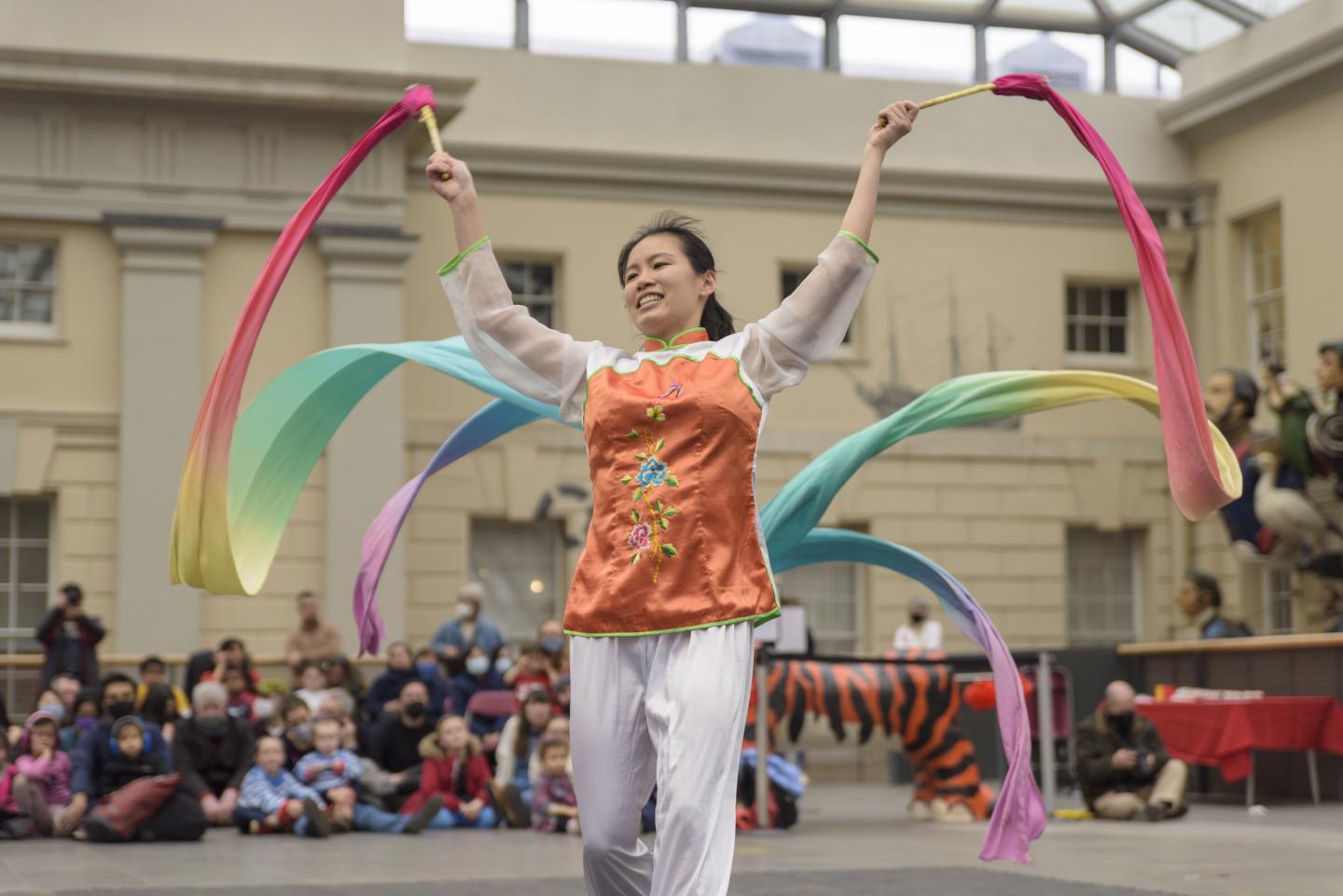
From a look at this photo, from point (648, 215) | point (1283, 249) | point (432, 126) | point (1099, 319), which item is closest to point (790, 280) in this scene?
point (648, 215)

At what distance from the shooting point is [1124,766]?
47.0 feet

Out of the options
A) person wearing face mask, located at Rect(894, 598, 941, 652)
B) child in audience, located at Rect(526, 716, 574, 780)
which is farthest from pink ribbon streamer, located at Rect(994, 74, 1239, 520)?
person wearing face mask, located at Rect(894, 598, 941, 652)

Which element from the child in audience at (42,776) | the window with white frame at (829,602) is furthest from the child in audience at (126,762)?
the window with white frame at (829,602)

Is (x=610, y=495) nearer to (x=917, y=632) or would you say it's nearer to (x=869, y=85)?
(x=917, y=632)

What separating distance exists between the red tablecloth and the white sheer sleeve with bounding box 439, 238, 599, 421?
11447 millimetres

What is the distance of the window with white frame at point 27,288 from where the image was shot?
752 inches

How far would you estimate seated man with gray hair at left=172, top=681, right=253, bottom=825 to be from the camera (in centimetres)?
1318

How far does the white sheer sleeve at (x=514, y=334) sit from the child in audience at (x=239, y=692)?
31.8ft

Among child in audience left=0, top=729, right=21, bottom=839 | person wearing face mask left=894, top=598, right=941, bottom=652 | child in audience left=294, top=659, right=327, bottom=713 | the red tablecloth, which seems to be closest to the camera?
child in audience left=0, top=729, right=21, bottom=839

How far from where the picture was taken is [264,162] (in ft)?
63.7

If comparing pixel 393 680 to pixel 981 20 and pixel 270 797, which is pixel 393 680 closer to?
pixel 270 797

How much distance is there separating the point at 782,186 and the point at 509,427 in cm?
1454

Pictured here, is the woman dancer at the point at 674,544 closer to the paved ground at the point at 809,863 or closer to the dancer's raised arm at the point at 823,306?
the dancer's raised arm at the point at 823,306

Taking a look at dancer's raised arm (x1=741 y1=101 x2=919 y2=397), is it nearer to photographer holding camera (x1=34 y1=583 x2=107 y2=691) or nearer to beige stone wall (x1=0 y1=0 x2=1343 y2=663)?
photographer holding camera (x1=34 y1=583 x2=107 y2=691)
